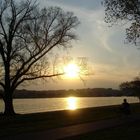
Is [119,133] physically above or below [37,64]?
below

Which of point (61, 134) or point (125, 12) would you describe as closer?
point (61, 134)

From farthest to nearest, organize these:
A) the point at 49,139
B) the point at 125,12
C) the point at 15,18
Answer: the point at 15,18 < the point at 125,12 < the point at 49,139

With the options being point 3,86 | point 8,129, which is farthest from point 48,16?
point 8,129

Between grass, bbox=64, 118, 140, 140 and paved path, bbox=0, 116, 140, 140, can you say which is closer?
paved path, bbox=0, 116, 140, 140

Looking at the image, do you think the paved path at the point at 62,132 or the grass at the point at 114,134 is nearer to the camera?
the paved path at the point at 62,132

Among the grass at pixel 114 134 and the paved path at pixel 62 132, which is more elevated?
the paved path at pixel 62 132

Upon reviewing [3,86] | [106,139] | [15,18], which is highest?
[15,18]

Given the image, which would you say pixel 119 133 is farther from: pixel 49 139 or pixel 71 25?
pixel 71 25

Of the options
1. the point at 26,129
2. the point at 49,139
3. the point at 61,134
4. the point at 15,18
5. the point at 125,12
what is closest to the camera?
the point at 49,139

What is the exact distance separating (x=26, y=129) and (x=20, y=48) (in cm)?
1990

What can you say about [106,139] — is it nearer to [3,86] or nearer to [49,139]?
[49,139]

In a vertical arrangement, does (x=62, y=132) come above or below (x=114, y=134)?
above

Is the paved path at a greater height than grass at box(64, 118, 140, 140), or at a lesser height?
greater

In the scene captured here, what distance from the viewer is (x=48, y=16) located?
42188 millimetres
